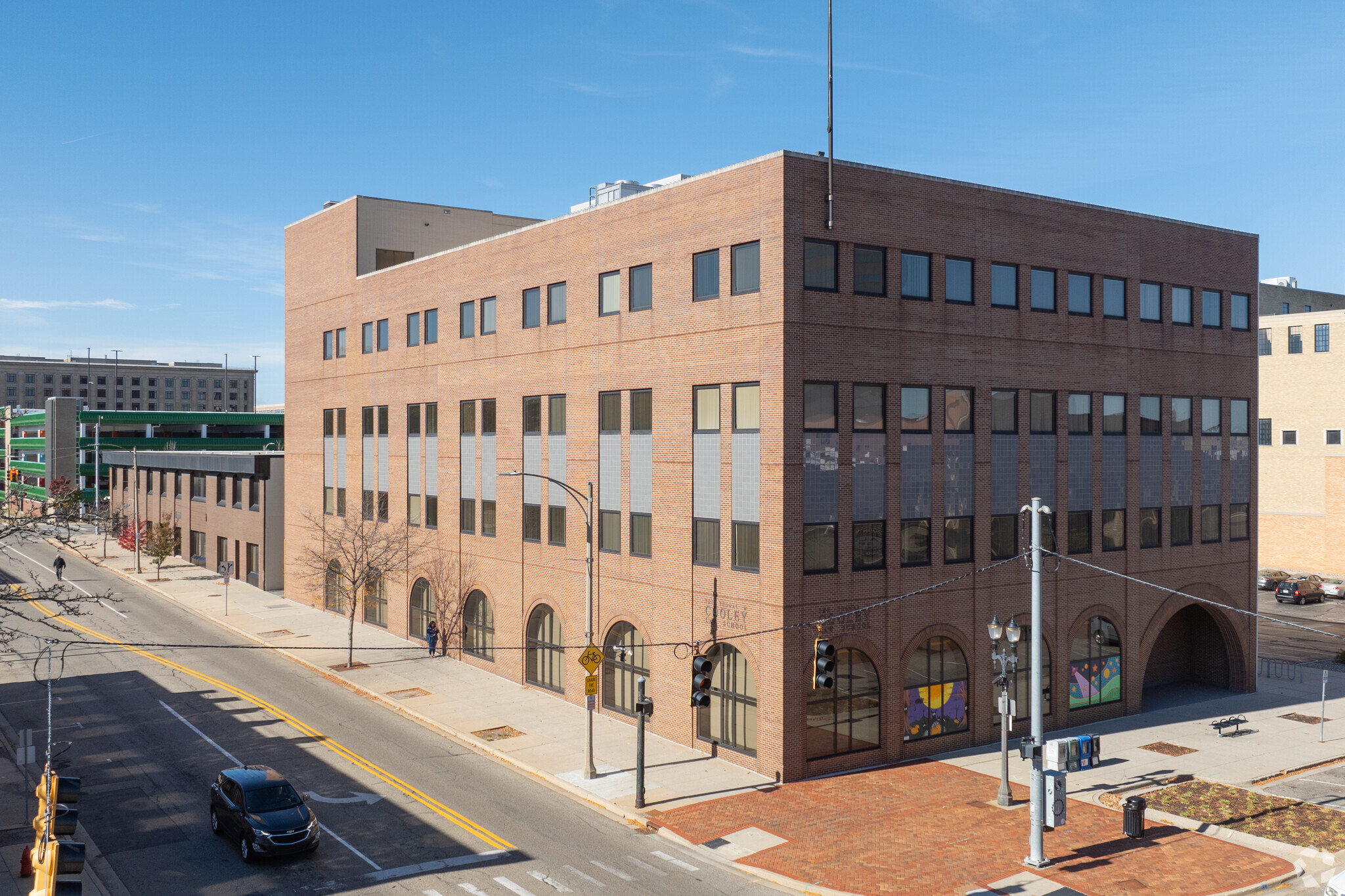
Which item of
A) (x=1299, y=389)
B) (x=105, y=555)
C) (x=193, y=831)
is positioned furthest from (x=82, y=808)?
(x=1299, y=389)

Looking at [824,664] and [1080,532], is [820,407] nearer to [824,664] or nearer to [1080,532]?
[824,664]

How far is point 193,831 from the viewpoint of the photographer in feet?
79.6

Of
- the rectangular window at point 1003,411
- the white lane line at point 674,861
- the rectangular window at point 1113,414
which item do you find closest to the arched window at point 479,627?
the white lane line at point 674,861

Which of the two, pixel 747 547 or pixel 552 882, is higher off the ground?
pixel 747 547

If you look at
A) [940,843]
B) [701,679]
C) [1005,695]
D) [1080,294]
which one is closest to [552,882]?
[701,679]

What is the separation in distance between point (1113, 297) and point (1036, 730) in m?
18.6

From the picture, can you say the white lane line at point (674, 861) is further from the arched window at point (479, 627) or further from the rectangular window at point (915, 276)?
the arched window at point (479, 627)

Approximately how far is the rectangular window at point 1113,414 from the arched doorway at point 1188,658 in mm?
9404

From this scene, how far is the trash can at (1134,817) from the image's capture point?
23.9 metres

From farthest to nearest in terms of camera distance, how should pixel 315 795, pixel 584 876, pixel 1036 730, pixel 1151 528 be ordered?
1. pixel 1151 528
2. pixel 315 795
3. pixel 1036 730
4. pixel 584 876

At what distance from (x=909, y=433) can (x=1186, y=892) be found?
14.2 meters

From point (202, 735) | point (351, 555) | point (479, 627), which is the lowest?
point (202, 735)

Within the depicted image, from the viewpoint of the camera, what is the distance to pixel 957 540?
32.1 metres

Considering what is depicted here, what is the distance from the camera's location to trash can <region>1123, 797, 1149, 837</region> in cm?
2394
